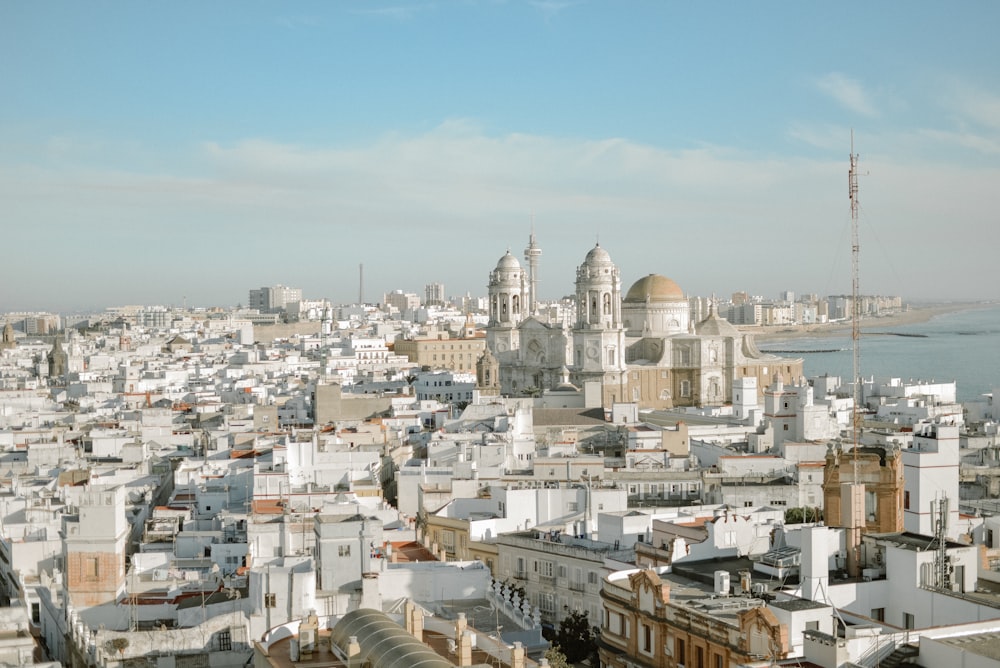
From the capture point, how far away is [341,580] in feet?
44.9

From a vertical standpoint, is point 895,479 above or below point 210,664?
above

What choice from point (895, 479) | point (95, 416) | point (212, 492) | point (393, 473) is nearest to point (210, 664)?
point (895, 479)

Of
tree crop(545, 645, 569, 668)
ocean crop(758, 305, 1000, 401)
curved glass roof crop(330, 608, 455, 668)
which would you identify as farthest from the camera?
ocean crop(758, 305, 1000, 401)

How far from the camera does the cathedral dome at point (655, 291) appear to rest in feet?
167

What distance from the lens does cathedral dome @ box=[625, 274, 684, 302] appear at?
167 feet

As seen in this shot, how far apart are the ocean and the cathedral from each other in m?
2.75

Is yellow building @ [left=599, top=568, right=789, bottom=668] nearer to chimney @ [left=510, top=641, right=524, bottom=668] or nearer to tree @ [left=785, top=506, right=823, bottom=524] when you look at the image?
chimney @ [left=510, top=641, right=524, bottom=668]

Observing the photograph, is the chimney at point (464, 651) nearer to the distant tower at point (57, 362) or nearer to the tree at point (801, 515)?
the tree at point (801, 515)

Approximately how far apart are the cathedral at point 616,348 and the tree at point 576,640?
24.5 m

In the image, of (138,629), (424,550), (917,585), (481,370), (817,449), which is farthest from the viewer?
(481,370)

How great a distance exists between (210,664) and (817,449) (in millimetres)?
15696

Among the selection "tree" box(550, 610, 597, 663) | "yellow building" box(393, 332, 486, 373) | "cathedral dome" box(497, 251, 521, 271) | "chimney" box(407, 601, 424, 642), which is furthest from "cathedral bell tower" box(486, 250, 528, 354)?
"chimney" box(407, 601, 424, 642)

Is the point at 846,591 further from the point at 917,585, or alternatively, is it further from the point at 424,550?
the point at 424,550

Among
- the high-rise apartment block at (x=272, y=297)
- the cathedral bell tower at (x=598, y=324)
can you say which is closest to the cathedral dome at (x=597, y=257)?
the cathedral bell tower at (x=598, y=324)
